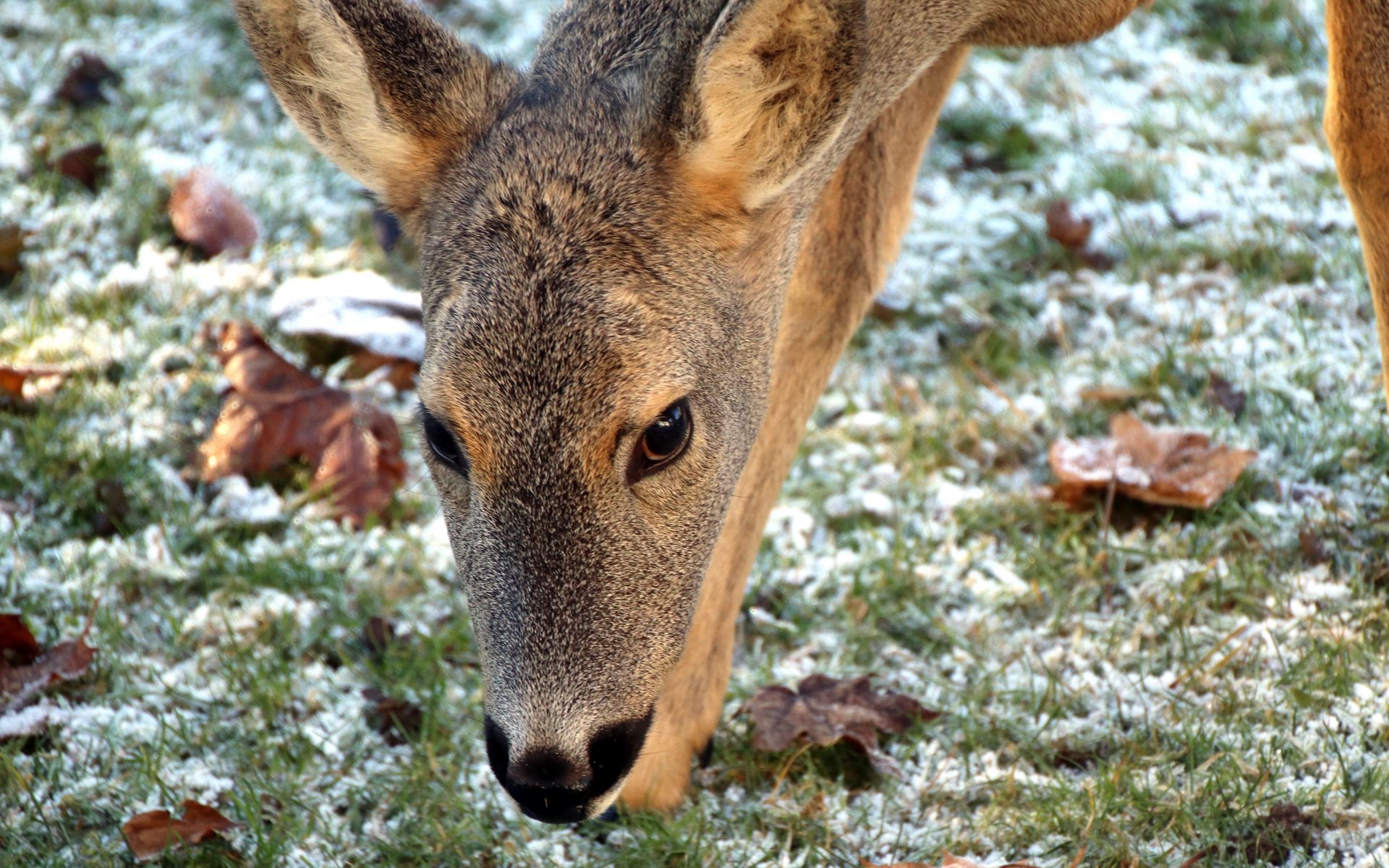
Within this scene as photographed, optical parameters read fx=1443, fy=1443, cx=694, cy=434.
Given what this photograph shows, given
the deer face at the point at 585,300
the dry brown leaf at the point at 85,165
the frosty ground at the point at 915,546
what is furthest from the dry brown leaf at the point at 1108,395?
the dry brown leaf at the point at 85,165

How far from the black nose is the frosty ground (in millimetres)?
574

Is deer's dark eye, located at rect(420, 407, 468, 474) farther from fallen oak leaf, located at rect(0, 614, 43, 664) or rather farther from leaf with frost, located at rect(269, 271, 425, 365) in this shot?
leaf with frost, located at rect(269, 271, 425, 365)

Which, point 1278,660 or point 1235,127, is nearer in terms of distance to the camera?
point 1278,660

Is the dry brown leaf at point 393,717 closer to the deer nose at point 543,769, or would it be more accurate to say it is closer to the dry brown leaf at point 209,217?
the deer nose at point 543,769

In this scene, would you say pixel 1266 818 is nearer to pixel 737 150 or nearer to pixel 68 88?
pixel 737 150

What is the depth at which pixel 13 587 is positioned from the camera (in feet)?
13.4

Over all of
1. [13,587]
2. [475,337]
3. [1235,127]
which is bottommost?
[13,587]

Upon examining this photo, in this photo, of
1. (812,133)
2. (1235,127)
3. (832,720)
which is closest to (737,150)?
(812,133)

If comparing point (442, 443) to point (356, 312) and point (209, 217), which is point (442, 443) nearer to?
point (356, 312)

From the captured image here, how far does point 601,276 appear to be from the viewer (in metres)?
2.79

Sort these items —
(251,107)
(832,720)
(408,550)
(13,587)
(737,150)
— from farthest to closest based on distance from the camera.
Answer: (251,107)
(408,550)
(13,587)
(832,720)
(737,150)

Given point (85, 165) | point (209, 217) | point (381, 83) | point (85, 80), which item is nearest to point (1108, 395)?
point (381, 83)

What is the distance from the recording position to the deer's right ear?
305cm

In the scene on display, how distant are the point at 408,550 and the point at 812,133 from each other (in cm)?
200
